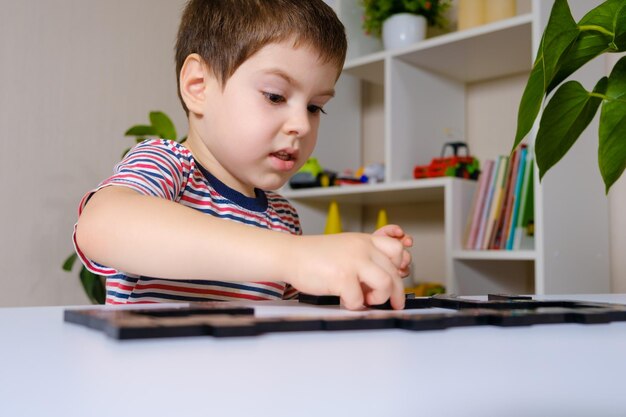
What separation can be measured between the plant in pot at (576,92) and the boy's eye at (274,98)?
382mm

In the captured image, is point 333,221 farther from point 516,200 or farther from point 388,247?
point 388,247

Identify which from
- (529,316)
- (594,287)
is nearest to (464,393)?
(529,316)

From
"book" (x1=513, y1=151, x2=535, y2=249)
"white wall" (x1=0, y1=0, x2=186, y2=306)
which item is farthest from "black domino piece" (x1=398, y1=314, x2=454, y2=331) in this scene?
"white wall" (x1=0, y1=0, x2=186, y2=306)

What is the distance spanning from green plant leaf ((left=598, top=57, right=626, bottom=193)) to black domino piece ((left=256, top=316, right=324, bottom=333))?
48 cm

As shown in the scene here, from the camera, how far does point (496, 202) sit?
1997 mm

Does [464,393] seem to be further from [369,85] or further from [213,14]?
[369,85]

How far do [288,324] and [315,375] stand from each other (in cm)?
10

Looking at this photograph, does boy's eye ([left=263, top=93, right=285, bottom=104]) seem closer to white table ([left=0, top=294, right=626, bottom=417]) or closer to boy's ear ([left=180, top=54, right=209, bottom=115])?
boy's ear ([left=180, top=54, right=209, bottom=115])

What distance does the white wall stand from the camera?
2371 mm

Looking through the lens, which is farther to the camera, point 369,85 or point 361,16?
point 369,85

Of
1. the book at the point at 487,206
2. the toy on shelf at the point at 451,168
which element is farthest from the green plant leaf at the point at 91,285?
the book at the point at 487,206

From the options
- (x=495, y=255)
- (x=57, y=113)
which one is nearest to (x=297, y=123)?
(x=495, y=255)

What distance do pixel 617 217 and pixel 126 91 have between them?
1897mm

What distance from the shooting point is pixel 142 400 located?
208 millimetres
